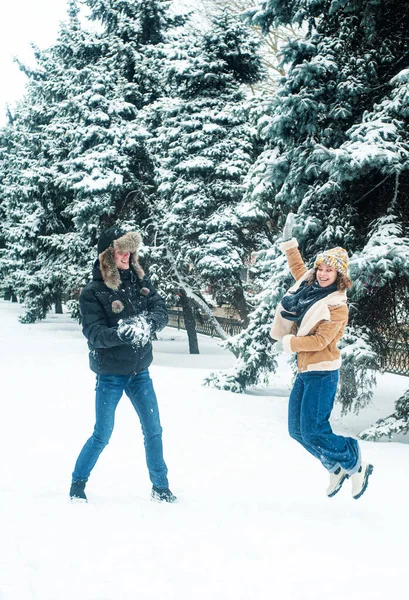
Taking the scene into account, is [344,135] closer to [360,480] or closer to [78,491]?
[360,480]

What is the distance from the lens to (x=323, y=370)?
4043 millimetres

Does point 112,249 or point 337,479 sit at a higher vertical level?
point 112,249

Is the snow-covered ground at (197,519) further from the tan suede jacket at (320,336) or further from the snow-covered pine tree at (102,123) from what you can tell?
the snow-covered pine tree at (102,123)

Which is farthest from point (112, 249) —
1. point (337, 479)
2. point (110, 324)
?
point (337, 479)

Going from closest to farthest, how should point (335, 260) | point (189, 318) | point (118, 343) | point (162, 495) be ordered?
1. point (118, 343)
2. point (335, 260)
3. point (162, 495)
4. point (189, 318)

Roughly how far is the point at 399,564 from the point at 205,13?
19.9 m

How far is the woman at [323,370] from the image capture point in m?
4.02

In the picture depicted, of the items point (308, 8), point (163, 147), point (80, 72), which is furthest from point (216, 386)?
point (80, 72)

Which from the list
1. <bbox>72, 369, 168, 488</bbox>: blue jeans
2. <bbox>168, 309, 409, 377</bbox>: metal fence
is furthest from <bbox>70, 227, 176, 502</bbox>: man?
<bbox>168, 309, 409, 377</bbox>: metal fence

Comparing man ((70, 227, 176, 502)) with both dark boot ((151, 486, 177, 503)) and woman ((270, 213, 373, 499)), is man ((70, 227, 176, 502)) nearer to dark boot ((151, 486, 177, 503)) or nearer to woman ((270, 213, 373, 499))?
dark boot ((151, 486, 177, 503))

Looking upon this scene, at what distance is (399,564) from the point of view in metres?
3.36

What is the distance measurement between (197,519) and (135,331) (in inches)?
53.9

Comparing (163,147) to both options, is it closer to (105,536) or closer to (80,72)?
(80,72)

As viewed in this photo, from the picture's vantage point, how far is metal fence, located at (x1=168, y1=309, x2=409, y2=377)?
308 inches
